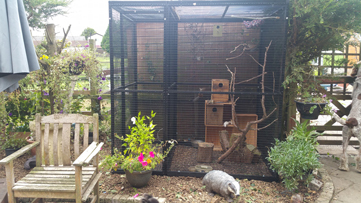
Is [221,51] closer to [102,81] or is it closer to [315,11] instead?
[315,11]

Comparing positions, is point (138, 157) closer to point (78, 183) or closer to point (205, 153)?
point (78, 183)

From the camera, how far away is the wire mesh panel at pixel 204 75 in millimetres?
3729

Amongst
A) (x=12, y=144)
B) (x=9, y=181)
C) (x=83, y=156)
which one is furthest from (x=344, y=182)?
(x=12, y=144)

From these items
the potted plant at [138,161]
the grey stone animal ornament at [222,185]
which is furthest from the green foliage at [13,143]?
the grey stone animal ornament at [222,185]

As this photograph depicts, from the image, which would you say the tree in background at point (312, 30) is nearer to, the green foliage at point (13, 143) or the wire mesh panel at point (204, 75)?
the wire mesh panel at point (204, 75)

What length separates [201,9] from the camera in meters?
4.03

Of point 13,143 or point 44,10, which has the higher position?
point 44,10

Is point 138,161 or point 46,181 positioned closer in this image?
point 46,181

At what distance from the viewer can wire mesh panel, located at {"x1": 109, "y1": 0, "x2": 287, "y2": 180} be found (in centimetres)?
373

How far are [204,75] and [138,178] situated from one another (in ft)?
8.69

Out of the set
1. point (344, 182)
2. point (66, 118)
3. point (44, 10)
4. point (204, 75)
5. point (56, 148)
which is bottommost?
point (344, 182)

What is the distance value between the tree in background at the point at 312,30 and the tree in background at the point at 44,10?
17.1ft

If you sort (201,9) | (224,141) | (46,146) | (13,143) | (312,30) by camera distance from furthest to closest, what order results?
(224,141), (13,143), (201,9), (312,30), (46,146)

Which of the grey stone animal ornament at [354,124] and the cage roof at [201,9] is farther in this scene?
the grey stone animal ornament at [354,124]
